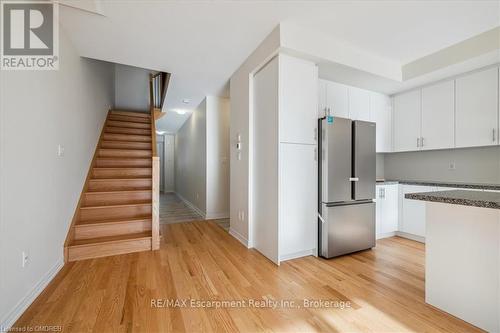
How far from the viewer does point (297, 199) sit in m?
2.53

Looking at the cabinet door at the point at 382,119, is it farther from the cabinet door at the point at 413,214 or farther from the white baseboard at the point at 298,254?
the white baseboard at the point at 298,254

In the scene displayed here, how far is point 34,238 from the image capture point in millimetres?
1808

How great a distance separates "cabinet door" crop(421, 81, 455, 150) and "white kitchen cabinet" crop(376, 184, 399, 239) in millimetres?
853

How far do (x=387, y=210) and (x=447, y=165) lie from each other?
1126 millimetres

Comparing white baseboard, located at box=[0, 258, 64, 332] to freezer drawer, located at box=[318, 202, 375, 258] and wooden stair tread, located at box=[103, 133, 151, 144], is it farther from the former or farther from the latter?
wooden stair tread, located at box=[103, 133, 151, 144]

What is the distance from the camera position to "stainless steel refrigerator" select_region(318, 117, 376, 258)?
8.38 ft

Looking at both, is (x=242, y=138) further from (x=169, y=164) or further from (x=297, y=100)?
(x=169, y=164)

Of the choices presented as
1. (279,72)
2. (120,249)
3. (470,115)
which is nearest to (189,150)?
(120,249)

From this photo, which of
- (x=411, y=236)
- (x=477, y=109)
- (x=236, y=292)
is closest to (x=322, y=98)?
(x=477, y=109)

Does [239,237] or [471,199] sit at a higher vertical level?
[471,199]

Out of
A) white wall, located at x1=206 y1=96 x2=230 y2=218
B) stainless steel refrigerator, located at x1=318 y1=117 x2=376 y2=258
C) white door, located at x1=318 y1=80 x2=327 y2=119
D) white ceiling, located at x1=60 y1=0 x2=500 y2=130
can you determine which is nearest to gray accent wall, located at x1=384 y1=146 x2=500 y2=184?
stainless steel refrigerator, located at x1=318 y1=117 x2=376 y2=258

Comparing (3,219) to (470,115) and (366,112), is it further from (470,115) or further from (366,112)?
(470,115)

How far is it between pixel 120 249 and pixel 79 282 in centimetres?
67

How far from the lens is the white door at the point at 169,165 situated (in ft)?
30.3
